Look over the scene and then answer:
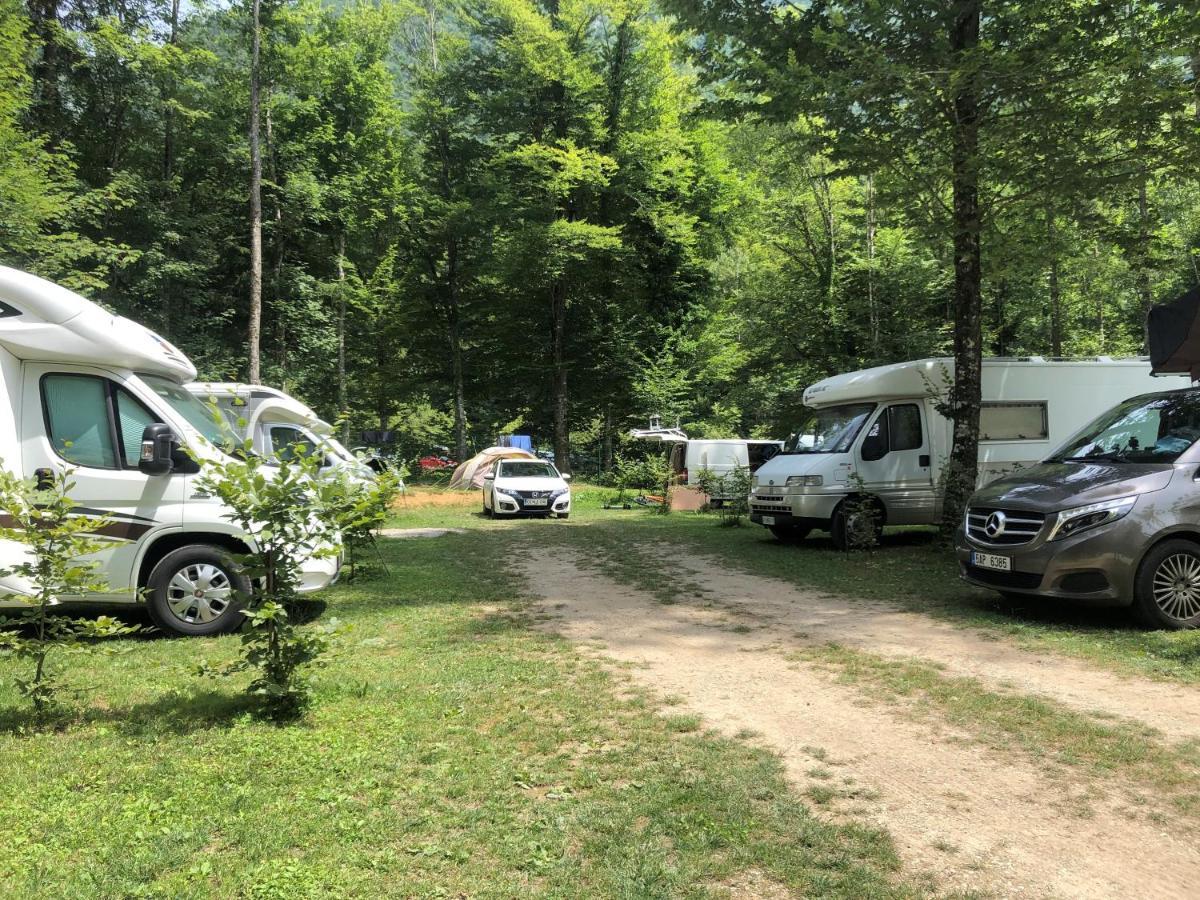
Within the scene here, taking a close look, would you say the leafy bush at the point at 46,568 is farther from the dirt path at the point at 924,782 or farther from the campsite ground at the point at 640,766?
the dirt path at the point at 924,782

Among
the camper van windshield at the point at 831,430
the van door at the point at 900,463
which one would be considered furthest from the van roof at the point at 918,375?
the van door at the point at 900,463

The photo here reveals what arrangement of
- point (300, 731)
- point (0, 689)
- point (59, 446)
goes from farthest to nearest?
point (59, 446) → point (0, 689) → point (300, 731)

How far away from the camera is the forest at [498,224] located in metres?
18.5

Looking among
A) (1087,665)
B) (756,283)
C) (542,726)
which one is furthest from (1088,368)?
(756,283)

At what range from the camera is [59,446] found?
596cm

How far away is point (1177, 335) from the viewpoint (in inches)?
336

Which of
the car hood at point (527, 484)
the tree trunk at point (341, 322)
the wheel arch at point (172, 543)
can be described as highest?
the tree trunk at point (341, 322)

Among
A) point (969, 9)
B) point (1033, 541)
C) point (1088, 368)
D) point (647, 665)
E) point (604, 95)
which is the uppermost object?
point (604, 95)

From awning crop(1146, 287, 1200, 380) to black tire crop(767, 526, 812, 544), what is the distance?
536cm

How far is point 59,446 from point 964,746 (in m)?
6.79

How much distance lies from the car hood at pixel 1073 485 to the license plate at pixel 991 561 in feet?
1.53

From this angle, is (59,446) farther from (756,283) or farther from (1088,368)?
(756,283)

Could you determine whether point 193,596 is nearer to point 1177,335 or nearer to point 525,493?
point 1177,335

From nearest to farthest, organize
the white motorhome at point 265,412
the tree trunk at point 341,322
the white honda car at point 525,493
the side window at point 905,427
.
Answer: the white motorhome at point 265,412
the side window at point 905,427
the white honda car at point 525,493
the tree trunk at point 341,322
